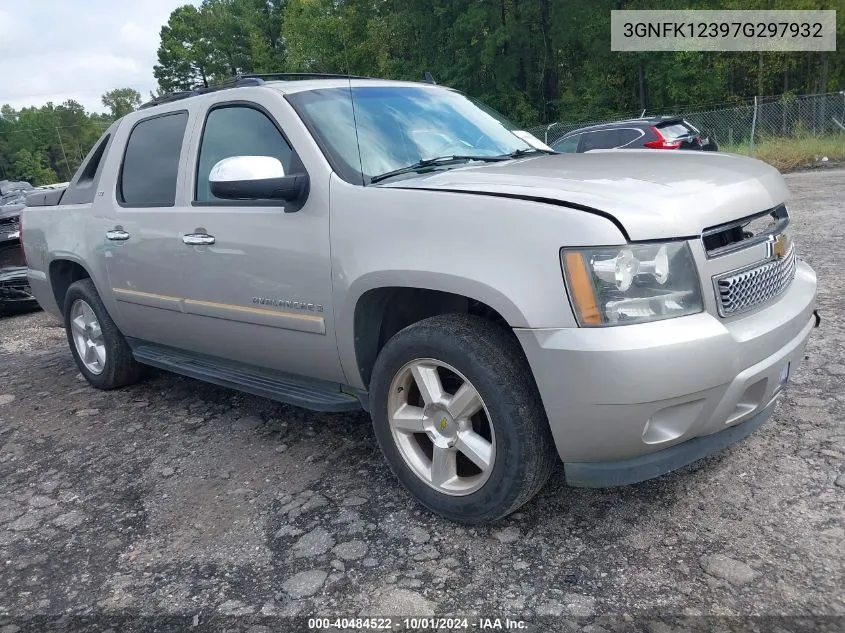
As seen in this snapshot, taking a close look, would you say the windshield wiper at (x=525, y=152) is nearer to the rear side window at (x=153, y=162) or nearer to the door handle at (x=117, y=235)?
the rear side window at (x=153, y=162)

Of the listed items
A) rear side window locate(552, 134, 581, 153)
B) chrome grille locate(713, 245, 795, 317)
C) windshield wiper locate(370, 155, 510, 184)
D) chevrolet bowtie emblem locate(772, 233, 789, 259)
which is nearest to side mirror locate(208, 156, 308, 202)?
windshield wiper locate(370, 155, 510, 184)

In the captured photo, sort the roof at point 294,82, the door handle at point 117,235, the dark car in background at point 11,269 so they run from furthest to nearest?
the dark car in background at point 11,269
the door handle at point 117,235
the roof at point 294,82

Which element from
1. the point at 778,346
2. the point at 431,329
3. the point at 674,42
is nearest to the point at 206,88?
the point at 431,329

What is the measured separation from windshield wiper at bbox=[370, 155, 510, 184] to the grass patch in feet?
50.2

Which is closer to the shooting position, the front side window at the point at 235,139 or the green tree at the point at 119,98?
the front side window at the point at 235,139

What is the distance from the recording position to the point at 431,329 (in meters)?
2.60

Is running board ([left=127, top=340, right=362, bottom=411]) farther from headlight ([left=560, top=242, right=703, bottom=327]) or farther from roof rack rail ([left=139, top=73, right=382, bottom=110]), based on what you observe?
roof rack rail ([left=139, top=73, right=382, bottom=110])

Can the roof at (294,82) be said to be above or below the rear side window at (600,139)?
above

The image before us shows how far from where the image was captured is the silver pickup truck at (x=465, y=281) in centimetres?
224

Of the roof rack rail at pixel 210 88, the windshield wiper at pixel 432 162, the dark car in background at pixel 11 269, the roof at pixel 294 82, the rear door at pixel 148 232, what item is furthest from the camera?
the dark car in background at pixel 11 269

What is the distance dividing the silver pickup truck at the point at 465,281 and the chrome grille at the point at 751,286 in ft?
0.04

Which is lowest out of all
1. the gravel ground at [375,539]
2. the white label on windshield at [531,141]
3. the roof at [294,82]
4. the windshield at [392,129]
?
the gravel ground at [375,539]

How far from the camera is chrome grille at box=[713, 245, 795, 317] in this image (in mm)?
2338

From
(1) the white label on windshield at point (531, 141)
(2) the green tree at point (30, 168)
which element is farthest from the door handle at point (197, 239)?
(2) the green tree at point (30, 168)
